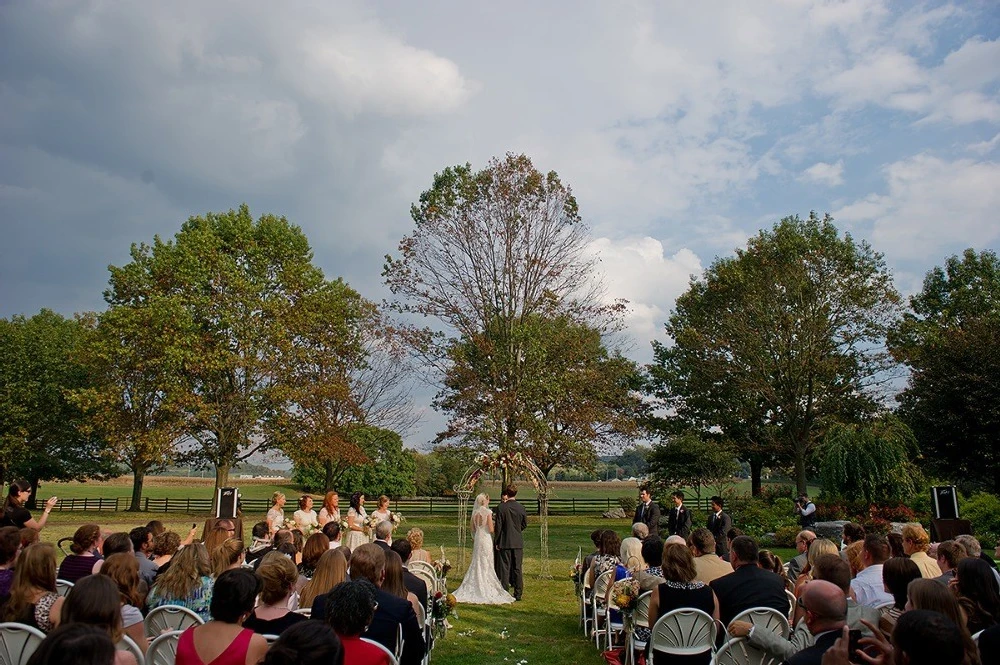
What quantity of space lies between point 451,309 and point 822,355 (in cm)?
1505

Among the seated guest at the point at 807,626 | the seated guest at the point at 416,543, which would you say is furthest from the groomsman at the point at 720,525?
the seated guest at the point at 807,626

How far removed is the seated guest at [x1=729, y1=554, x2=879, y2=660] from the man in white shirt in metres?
0.74

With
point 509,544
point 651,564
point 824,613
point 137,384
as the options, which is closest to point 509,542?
point 509,544

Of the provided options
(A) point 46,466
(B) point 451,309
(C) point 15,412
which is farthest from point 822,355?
(A) point 46,466

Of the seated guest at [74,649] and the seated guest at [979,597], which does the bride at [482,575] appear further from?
the seated guest at [74,649]

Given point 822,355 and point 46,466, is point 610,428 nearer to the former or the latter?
point 822,355

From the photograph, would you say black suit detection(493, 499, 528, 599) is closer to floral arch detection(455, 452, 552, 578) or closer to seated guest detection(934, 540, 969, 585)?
floral arch detection(455, 452, 552, 578)

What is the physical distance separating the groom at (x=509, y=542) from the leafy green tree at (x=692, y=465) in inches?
637

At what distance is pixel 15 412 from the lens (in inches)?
1361

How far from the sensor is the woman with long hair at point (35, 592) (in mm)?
4078

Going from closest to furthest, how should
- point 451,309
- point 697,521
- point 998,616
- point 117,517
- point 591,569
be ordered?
point 998,616, point 591,569, point 697,521, point 451,309, point 117,517

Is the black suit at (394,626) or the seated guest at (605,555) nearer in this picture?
the black suit at (394,626)

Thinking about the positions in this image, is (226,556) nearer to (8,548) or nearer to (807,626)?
(8,548)

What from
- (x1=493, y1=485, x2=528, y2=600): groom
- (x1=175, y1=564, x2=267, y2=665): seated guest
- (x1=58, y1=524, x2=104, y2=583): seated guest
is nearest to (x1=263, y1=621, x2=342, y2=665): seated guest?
(x1=175, y1=564, x2=267, y2=665): seated guest
